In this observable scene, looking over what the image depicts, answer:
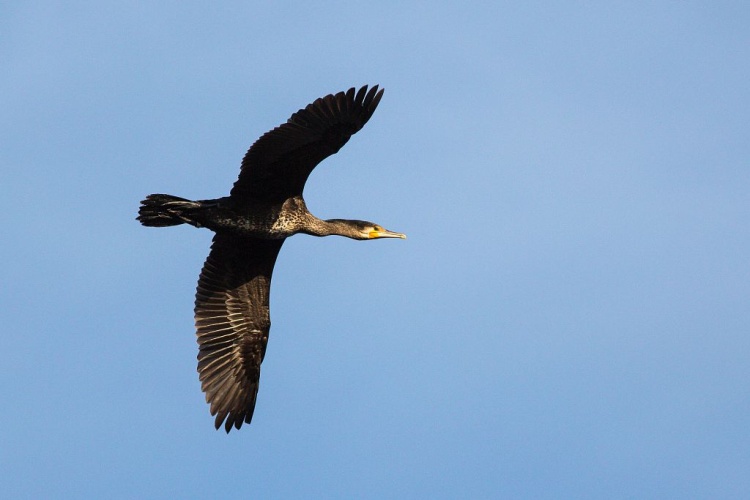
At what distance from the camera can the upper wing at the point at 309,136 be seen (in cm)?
1434

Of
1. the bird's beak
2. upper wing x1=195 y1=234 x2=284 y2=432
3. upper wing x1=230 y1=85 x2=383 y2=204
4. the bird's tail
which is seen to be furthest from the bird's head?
the bird's tail

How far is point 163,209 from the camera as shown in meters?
14.8

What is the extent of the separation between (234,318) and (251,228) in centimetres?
159

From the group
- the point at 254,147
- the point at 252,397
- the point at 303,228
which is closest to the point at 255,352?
the point at 252,397

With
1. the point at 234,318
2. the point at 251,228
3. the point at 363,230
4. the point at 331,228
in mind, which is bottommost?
the point at 234,318

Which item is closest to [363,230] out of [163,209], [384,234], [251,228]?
[384,234]

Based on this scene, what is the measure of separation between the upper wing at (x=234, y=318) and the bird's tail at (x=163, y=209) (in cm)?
102

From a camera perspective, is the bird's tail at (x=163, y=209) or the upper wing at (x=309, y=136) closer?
the upper wing at (x=309, y=136)

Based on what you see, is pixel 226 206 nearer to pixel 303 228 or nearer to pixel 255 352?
pixel 303 228

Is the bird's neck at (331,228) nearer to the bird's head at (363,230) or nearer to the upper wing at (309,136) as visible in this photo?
the bird's head at (363,230)

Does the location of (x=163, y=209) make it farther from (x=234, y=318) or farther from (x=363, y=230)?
(x=363, y=230)

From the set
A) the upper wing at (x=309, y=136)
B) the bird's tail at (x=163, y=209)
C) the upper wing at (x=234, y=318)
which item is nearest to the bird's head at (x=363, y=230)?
the upper wing at (x=234, y=318)

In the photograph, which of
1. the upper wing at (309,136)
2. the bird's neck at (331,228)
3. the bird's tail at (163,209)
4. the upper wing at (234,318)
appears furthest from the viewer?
the upper wing at (234,318)

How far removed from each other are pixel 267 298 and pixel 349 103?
3.21 m
